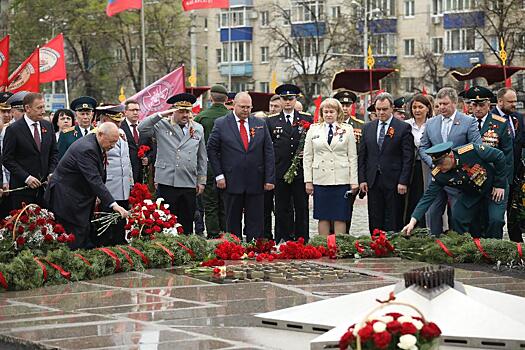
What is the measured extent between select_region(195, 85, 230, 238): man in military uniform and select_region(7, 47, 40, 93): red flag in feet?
16.0

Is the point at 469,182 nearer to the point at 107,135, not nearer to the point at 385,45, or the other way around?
the point at 107,135

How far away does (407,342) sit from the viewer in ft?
23.0

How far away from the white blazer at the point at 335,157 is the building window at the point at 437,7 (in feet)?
229

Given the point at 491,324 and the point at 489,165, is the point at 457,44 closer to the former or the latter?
the point at 489,165

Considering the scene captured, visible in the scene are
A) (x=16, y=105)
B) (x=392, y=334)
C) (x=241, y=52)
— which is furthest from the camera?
(x=241, y=52)

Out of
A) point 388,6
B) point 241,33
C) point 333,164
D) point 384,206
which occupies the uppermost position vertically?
point 388,6

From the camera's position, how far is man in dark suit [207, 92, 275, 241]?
16609 mm

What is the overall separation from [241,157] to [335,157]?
3.98 feet

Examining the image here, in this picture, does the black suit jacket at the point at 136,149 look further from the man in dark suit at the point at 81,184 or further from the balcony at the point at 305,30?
the balcony at the point at 305,30

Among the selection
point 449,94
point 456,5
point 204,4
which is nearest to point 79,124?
point 449,94

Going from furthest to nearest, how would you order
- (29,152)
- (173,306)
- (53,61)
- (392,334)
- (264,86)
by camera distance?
(264,86)
(53,61)
(29,152)
(173,306)
(392,334)

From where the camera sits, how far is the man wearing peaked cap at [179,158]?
54.4 feet

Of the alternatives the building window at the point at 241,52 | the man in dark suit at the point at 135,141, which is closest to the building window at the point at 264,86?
the building window at the point at 241,52

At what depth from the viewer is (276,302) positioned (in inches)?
438
